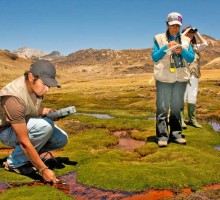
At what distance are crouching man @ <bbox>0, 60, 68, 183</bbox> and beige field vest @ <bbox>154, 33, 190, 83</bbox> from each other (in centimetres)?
462

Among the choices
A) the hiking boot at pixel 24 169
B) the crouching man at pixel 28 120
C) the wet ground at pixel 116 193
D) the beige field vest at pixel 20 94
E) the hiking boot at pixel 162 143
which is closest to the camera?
the crouching man at pixel 28 120

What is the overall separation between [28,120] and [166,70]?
226 inches

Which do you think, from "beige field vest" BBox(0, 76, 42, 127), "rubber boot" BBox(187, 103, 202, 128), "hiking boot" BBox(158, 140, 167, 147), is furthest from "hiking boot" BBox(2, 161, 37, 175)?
"rubber boot" BBox(187, 103, 202, 128)

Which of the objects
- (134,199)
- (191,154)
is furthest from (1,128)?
(191,154)

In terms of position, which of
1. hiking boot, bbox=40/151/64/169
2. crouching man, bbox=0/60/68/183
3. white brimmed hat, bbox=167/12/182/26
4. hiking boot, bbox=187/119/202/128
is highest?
white brimmed hat, bbox=167/12/182/26

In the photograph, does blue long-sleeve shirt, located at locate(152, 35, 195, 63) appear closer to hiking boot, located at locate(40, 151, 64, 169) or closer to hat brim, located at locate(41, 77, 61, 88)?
hiking boot, located at locate(40, 151, 64, 169)

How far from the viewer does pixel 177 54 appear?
42.5 feet

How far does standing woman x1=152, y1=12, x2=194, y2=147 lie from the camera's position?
1253 centimetres

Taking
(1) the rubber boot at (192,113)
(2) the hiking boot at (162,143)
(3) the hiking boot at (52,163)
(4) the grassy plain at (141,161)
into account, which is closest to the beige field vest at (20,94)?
(4) the grassy plain at (141,161)

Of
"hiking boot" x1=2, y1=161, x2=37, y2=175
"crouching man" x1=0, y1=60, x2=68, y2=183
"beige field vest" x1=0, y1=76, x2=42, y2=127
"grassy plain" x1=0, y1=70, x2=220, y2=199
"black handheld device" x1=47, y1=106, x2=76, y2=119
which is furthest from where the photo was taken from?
"hiking boot" x1=2, y1=161, x2=37, y2=175

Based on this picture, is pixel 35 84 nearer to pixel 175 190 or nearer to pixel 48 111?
pixel 48 111

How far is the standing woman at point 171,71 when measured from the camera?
41.1 feet

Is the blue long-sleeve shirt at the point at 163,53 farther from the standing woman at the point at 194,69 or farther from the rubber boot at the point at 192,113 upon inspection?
the rubber boot at the point at 192,113

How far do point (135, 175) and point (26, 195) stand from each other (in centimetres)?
292
